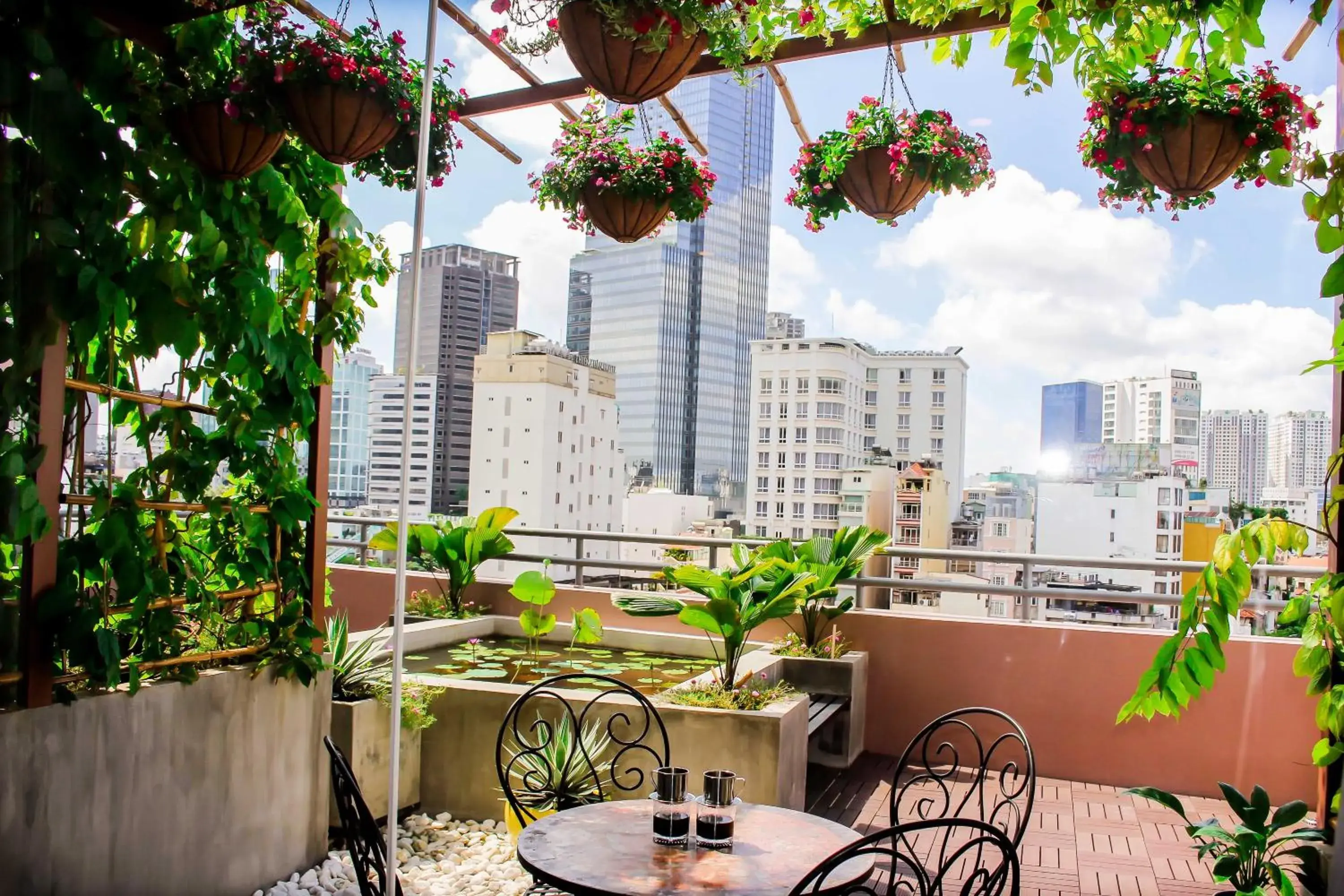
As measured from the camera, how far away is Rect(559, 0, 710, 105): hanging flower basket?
219 centimetres

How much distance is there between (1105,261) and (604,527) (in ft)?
42.5

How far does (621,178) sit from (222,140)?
4.74 ft

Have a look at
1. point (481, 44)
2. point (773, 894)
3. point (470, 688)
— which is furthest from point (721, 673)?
point (481, 44)

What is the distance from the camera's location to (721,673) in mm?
4379

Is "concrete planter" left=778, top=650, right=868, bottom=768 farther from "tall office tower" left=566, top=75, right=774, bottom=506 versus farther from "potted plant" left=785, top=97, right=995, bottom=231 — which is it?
"tall office tower" left=566, top=75, right=774, bottom=506

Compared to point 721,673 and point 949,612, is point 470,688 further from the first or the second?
point 949,612

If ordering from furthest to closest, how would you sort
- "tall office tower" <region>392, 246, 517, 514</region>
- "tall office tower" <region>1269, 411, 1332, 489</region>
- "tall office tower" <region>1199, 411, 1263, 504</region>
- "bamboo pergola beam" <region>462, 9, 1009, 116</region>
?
"tall office tower" <region>392, 246, 517, 514</region>, "tall office tower" <region>1199, 411, 1263, 504</region>, "bamboo pergola beam" <region>462, 9, 1009, 116</region>, "tall office tower" <region>1269, 411, 1332, 489</region>

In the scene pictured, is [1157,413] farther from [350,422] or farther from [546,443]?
[350,422]

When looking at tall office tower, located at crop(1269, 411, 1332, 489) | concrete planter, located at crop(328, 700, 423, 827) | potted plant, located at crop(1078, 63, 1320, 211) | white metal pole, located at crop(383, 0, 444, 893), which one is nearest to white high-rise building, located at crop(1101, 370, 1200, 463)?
tall office tower, located at crop(1269, 411, 1332, 489)

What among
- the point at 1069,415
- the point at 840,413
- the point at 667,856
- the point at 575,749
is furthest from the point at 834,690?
the point at 840,413

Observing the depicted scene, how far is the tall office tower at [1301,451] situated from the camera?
2900mm

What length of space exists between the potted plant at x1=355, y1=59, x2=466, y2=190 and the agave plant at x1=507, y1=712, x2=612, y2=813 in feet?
6.04

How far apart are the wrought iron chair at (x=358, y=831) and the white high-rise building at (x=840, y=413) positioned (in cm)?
574

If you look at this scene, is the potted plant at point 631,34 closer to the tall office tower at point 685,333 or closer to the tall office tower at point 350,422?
the tall office tower at point 350,422
